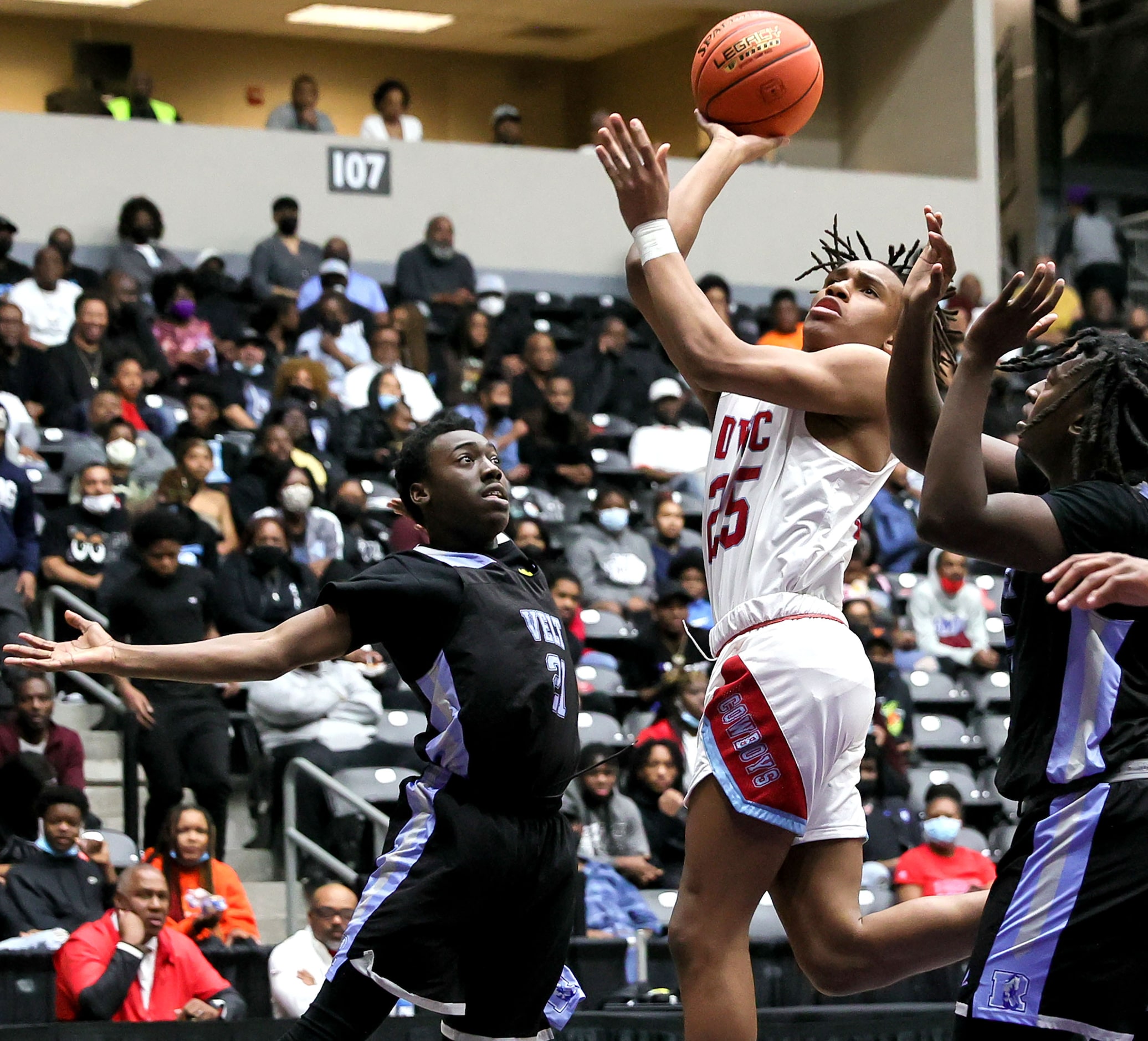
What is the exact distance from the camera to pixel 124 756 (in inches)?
328

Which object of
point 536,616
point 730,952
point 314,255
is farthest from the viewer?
point 314,255

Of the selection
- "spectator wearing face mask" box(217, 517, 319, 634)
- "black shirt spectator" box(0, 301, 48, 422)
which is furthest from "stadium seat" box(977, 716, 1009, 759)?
"black shirt spectator" box(0, 301, 48, 422)

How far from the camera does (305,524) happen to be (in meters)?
10.4

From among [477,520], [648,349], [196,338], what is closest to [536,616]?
[477,520]

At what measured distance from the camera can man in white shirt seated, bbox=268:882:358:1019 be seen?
6.86 metres

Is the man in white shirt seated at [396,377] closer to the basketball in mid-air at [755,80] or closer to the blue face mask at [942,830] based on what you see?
the blue face mask at [942,830]

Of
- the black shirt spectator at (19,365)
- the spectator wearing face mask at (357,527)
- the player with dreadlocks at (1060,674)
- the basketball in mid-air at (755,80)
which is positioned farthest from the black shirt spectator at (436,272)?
the player with dreadlocks at (1060,674)

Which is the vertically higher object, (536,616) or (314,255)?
(314,255)

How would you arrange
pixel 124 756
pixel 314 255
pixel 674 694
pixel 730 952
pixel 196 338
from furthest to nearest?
pixel 314 255 < pixel 196 338 < pixel 674 694 < pixel 124 756 < pixel 730 952

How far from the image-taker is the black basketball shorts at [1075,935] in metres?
3.20

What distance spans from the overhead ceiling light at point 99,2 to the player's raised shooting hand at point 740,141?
45.2 ft

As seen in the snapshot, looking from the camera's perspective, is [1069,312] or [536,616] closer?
[536,616]

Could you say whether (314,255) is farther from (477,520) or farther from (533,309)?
(477,520)

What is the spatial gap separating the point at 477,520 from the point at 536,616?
0.86 feet
